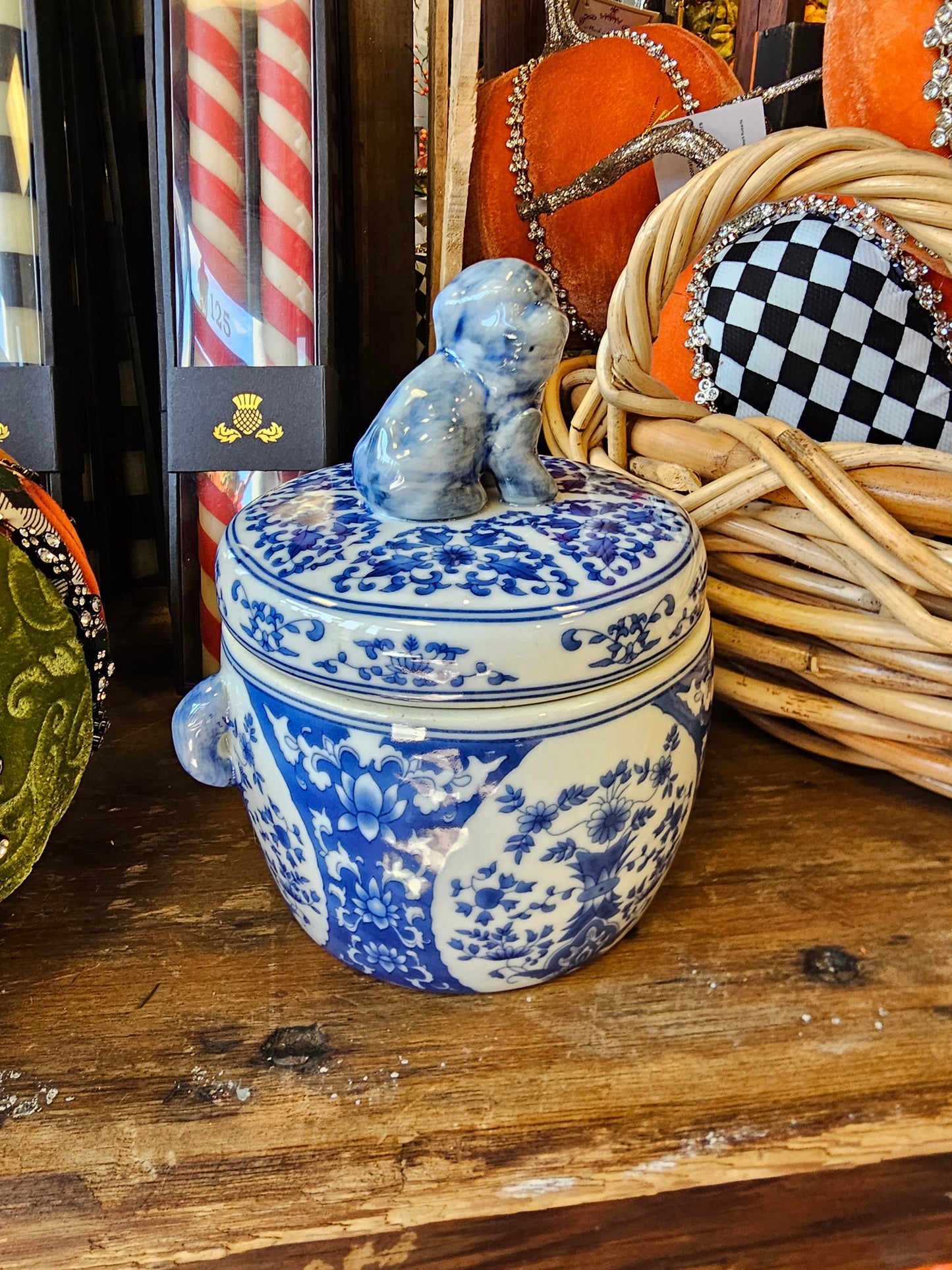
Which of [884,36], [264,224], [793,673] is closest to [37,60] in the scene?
[264,224]

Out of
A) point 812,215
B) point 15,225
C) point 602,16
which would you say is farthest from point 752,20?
point 15,225

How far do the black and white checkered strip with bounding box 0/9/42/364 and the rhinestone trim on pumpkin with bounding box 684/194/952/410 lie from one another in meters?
0.46

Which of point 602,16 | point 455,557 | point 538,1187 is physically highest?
point 602,16

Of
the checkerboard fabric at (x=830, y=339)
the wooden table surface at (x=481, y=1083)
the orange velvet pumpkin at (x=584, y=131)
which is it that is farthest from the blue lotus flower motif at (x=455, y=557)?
the orange velvet pumpkin at (x=584, y=131)

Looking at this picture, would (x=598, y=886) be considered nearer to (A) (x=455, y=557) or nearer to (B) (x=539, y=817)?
(B) (x=539, y=817)

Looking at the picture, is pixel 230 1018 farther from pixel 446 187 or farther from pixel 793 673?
pixel 446 187

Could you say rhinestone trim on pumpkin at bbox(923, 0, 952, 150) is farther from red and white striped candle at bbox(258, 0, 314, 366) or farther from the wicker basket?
red and white striped candle at bbox(258, 0, 314, 366)

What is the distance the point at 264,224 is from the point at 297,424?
146 mm

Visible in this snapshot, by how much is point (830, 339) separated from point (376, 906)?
437 mm

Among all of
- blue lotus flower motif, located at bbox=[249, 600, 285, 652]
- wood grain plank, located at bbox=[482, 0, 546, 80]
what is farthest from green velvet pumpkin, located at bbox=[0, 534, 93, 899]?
wood grain plank, located at bbox=[482, 0, 546, 80]

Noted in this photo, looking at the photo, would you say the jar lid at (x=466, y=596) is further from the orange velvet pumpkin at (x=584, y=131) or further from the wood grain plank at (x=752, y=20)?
the wood grain plank at (x=752, y=20)

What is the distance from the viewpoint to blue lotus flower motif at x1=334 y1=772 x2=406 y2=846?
0.36 metres

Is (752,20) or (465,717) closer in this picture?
(465,717)

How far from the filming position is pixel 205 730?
1.43ft
